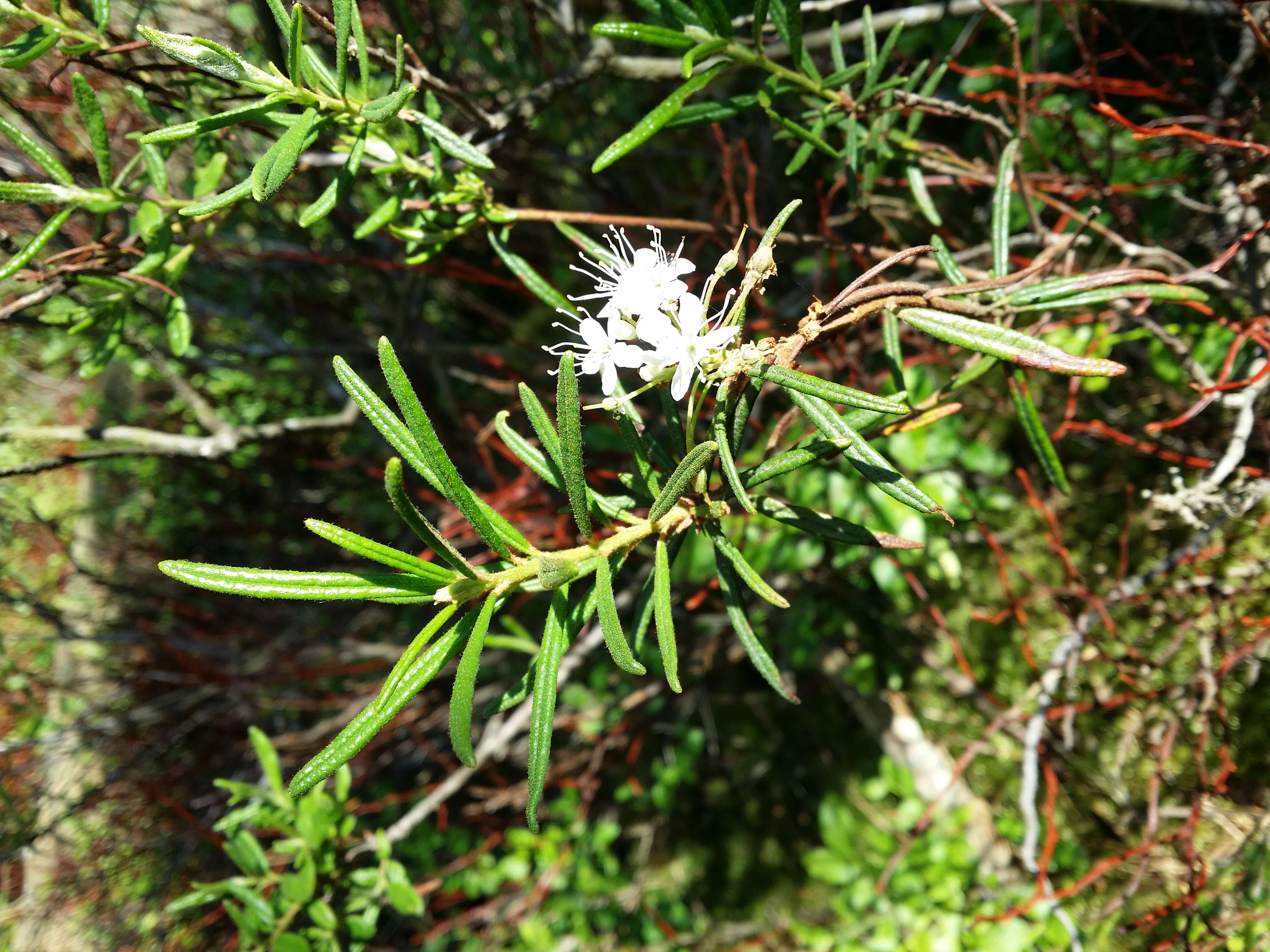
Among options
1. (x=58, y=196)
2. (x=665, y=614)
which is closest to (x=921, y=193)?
(x=665, y=614)

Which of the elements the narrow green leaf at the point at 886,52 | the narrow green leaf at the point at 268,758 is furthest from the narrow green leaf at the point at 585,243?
the narrow green leaf at the point at 268,758

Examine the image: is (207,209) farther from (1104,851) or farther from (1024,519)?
(1104,851)

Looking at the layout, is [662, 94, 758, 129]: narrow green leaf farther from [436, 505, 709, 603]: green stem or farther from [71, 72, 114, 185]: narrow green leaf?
[71, 72, 114, 185]: narrow green leaf

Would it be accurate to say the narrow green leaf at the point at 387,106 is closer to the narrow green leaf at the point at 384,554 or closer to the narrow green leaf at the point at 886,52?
the narrow green leaf at the point at 384,554

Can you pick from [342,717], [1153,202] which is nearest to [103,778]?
[342,717]

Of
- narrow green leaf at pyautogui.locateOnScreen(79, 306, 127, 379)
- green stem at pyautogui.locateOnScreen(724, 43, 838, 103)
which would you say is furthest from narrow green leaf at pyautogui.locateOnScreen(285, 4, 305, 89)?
narrow green leaf at pyautogui.locateOnScreen(79, 306, 127, 379)
